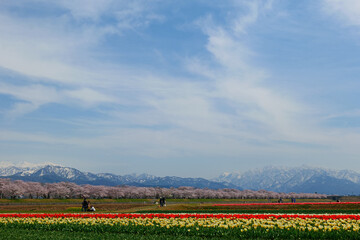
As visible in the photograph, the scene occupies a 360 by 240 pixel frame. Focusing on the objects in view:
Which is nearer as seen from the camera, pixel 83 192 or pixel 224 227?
pixel 224 227

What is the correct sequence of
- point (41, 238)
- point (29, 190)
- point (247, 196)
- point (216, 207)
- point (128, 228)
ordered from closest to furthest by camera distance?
Result: point (41, 238) < point (128, 228) < point (216, 207) < point (29, 190) < point (247, 196)

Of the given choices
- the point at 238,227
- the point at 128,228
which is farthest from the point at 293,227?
the point at 128,228

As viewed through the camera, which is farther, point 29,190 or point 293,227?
point 29,190

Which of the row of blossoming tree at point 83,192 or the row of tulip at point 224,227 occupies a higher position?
the row of tulip at point 224,227

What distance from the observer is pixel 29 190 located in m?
116

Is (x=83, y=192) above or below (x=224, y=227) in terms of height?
below

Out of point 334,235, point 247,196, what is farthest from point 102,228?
point 247,196

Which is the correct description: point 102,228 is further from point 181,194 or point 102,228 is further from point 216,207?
point 181,194

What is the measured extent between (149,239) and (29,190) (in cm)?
11302

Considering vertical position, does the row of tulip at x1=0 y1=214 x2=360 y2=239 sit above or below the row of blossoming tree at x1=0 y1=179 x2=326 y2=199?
above

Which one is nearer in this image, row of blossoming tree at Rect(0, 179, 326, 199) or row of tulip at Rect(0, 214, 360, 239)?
row of tulip at Rect(0, 214, 360, 239)

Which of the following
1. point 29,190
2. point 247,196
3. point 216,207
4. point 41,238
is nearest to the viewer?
point 41,238

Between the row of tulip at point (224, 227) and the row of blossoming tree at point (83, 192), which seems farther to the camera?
the row of blossoming tree at point (83, 192)

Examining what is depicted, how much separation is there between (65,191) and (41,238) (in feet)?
370
